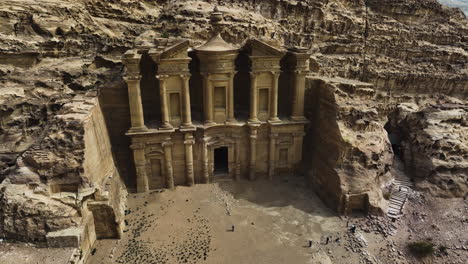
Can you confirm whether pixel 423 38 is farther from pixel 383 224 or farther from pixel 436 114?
pixel 383 224

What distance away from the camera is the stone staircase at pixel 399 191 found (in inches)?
776

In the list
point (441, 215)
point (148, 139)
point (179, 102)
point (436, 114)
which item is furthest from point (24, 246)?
point (436, 114)

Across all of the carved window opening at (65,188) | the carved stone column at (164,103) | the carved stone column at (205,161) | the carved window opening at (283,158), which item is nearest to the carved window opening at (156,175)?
the carved stone column at (164,103)

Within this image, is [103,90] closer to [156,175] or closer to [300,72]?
[156,175]

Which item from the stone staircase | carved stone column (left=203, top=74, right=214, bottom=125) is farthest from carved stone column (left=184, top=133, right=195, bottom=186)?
the stone staircase

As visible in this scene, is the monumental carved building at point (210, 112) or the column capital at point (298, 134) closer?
the monumental carved building at point (210, 112)

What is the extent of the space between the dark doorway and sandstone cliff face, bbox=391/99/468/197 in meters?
13.7

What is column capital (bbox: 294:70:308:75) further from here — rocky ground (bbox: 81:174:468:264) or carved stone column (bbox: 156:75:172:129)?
carved stone column (bbox: 156:75:172:129)

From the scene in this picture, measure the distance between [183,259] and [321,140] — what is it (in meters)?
12.2

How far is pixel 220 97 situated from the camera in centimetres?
2184

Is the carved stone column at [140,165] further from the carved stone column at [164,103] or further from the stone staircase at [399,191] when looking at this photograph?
the stone staircase at [399,191]

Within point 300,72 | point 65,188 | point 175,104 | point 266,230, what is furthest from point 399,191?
point 65,188

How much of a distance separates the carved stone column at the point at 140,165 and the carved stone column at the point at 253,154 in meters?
7.53

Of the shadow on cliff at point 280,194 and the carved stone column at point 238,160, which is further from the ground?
the carved stone column at point 238,160
